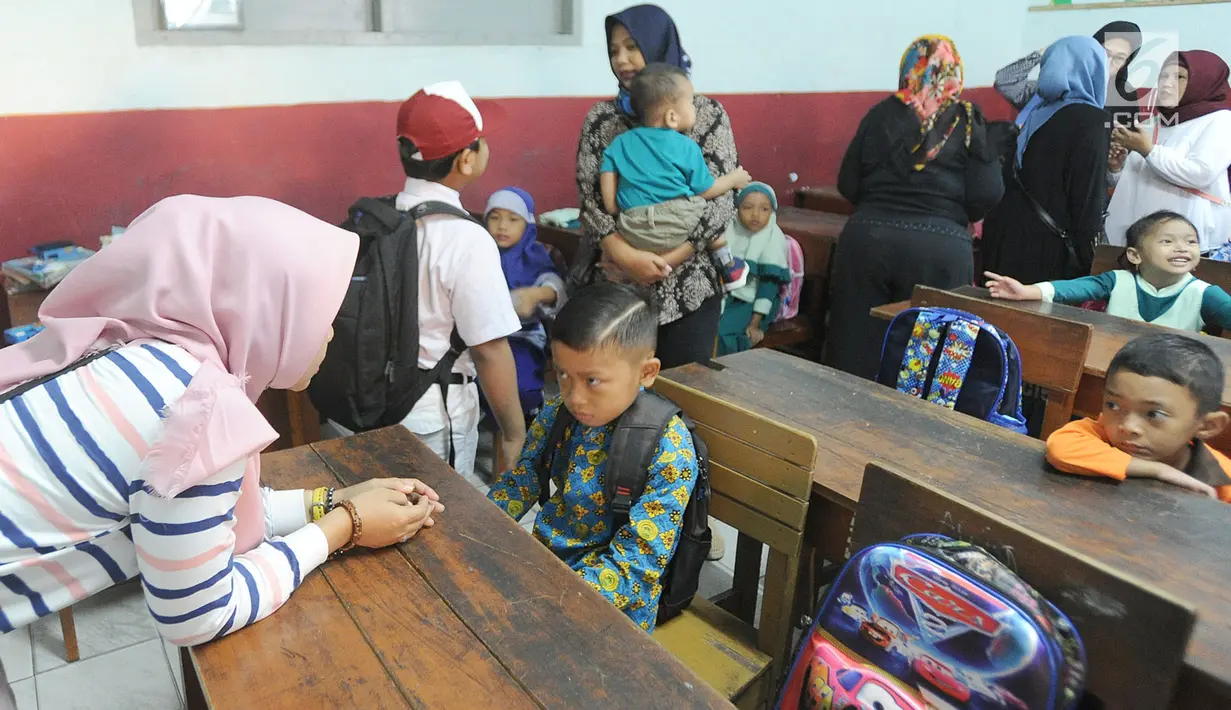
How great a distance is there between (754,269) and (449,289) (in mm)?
2126

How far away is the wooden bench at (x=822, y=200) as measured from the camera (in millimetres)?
5180

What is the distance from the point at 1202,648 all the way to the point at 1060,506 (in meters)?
0.43

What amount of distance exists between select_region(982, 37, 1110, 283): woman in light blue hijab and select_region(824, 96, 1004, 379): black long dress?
64 cm

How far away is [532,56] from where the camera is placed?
4047 millimetres

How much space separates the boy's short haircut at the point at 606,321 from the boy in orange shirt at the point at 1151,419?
0.88 meters

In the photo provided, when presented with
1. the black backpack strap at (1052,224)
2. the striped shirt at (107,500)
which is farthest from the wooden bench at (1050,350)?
the striped shirt at (107,500)

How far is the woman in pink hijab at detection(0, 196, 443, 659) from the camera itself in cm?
103

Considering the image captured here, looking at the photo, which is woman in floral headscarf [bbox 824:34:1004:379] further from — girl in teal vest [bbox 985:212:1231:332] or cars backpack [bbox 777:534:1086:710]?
cars backpack [bbox 777:534:1086:710]

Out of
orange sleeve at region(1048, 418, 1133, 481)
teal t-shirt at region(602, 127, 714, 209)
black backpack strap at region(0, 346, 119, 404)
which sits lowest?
orange sleeve at region(1048, 418, 1133, 481)

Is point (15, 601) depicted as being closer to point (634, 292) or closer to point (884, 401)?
point (634, 292)

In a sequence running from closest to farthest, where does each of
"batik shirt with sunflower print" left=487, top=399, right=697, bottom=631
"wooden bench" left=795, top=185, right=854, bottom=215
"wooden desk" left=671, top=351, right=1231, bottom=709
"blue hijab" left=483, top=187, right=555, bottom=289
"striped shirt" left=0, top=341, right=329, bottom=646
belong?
"striped shirt" left=0, top=341, right=329, bottom=646 → "wooden desk" left=671, top=351, right=1231, bottom=709 → "batik shirt with sunflower print" left=487, top=399, right=697, bottom=631 → "blue hijab" left=483, top=187, right=555, bottom=289 → "wooden bench" left=795, top=185, right=854, bottom=215

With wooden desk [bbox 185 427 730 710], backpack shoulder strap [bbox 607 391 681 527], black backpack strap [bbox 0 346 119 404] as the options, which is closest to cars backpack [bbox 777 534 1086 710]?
wooden desk [bbox 185 427 730 710]

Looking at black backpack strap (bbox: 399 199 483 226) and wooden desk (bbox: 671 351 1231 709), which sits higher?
black backpack strap (bbox: 399 199 483 226)

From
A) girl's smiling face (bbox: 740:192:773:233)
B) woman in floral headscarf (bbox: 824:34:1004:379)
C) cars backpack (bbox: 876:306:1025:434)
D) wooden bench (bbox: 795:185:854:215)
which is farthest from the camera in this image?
wooden bench (bbox: 795:185:854:215)
